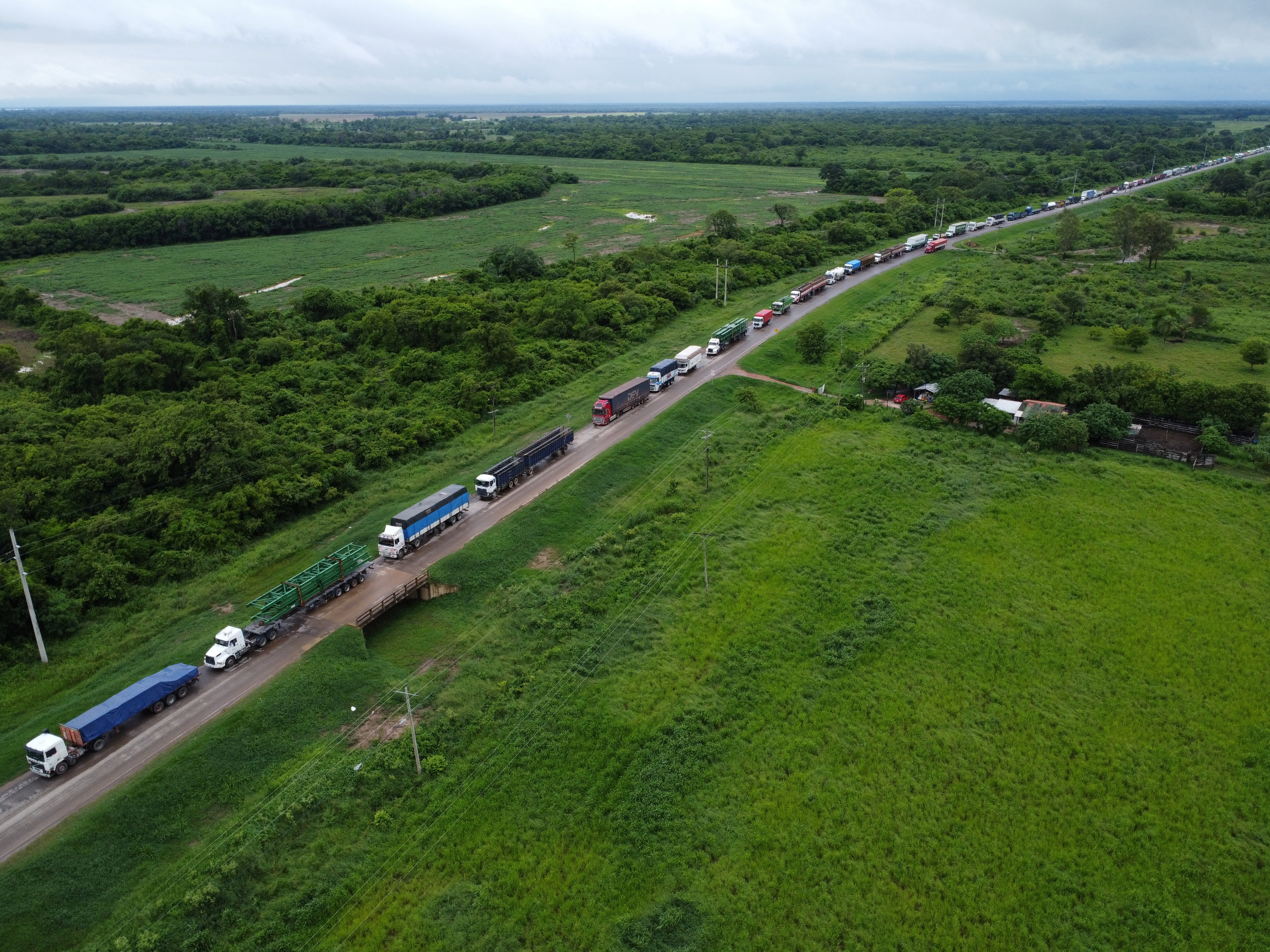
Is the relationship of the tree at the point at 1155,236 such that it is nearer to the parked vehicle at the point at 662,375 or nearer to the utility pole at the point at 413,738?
the parked vehicle at the point at 662,375

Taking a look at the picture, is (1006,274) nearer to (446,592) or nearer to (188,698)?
(446,592)

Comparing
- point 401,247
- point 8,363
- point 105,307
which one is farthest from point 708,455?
point 401,247

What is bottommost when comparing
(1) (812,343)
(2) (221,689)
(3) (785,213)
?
(2) (221,689)

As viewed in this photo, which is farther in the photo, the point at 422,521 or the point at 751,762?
the point at 422,521

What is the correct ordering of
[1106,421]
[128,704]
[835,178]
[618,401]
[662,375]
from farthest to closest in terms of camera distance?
[835,178]
[662,375]
[618,401]
[1106,421]
[128,704]

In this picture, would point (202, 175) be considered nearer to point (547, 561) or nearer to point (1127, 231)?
point (547, 561)

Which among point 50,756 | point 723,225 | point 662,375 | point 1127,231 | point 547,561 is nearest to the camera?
point 50,756

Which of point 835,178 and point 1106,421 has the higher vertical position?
point 835,178

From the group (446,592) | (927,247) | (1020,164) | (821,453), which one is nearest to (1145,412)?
(821,453)
